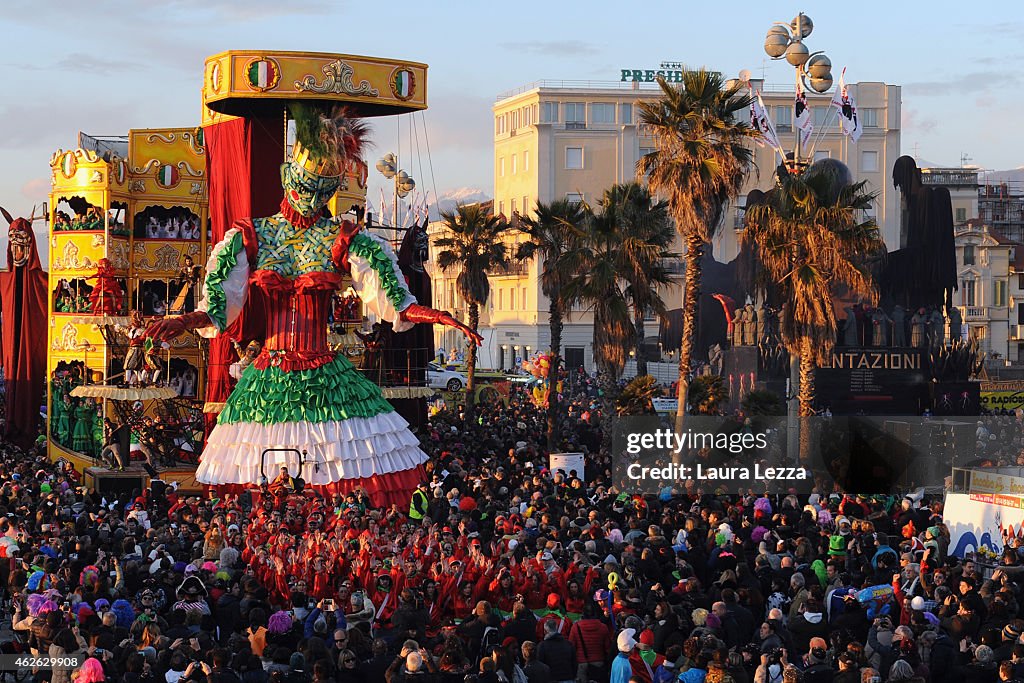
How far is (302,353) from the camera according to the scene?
71.5 feet

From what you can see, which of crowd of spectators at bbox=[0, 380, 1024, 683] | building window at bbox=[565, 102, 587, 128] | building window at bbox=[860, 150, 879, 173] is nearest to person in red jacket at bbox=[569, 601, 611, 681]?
crowd of spectators at bbox=[0, 380, 1024, 683]

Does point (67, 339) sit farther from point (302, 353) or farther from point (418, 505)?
point (418, 505)

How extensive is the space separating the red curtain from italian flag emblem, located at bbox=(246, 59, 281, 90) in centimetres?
378

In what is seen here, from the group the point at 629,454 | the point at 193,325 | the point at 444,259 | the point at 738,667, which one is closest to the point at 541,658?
the point at 738,667

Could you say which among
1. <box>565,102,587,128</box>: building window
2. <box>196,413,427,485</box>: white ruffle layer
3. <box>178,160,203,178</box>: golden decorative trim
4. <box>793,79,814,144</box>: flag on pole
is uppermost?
<box>565,102,587,128</box>: building window

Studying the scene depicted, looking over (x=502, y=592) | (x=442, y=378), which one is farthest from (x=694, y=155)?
(x=442, y=378)

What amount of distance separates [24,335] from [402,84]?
15874 millimetres

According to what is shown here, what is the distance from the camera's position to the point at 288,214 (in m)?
22.1

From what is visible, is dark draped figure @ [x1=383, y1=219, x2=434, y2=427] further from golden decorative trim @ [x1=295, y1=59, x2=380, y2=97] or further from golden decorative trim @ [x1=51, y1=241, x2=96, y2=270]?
golden decorative trim @ [x1=295, y1=59, x2=380, y2=97]

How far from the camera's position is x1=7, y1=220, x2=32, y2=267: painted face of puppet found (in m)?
36.9

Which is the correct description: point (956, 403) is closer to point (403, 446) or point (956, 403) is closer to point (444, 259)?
point (444, 259)

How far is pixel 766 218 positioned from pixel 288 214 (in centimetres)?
1355

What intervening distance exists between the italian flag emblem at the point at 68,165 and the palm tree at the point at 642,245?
1187cm

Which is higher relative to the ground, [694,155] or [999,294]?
[694,155]
